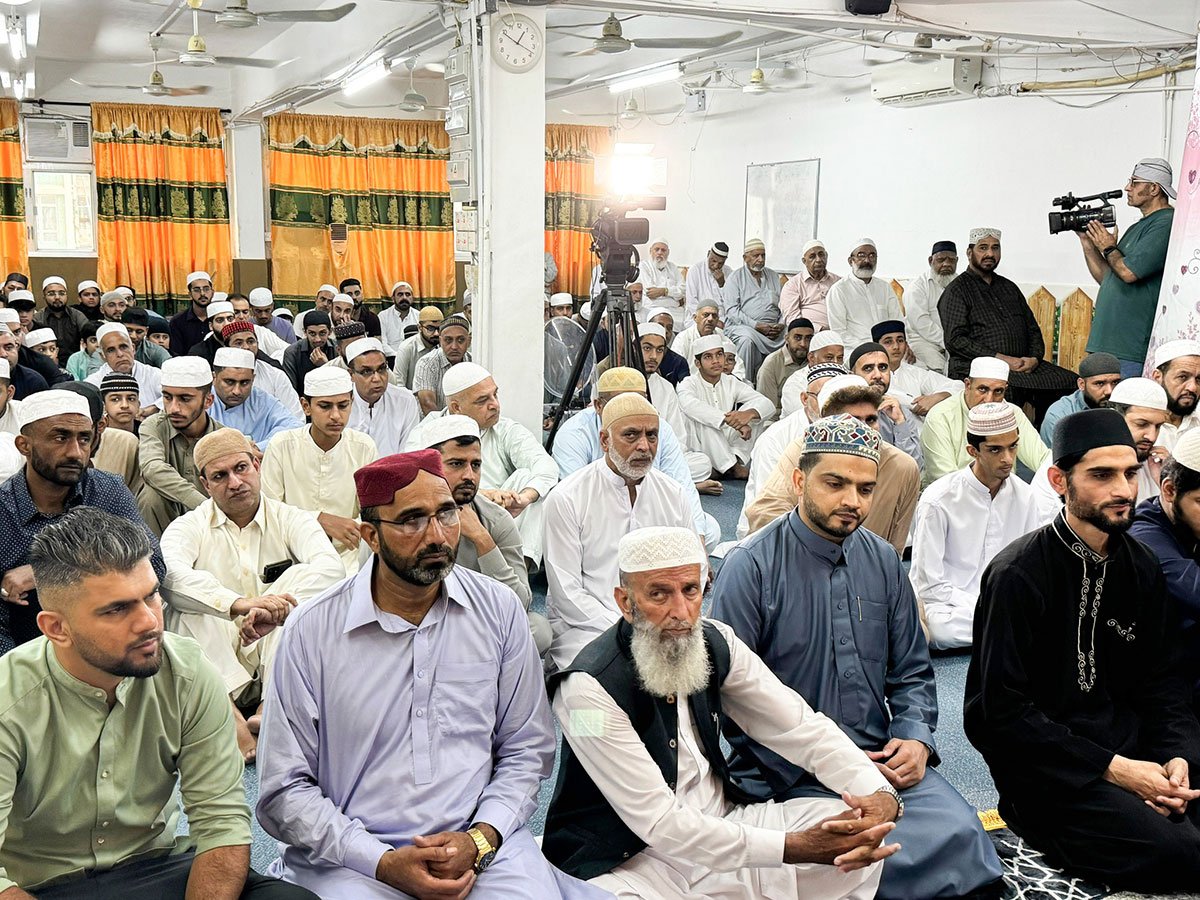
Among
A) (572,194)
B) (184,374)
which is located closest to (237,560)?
(184,374)

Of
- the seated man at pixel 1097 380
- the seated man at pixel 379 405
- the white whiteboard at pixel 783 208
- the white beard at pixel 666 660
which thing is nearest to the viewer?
the white beard at pixel 666 660

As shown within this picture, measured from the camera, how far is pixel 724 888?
7.25 ft

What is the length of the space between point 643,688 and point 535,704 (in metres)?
0.22

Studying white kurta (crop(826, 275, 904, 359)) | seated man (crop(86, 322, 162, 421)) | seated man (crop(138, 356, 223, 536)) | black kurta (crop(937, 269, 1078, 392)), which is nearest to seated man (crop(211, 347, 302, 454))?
seated man (crop(138, 356, 223, 536))

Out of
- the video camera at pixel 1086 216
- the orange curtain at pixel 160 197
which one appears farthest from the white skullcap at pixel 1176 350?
the orange curtain at pixel 160 197

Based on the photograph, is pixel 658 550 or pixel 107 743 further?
pixel 658 550

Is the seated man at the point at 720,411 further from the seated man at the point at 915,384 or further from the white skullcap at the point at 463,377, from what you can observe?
the white skullcap at the point at 463,377

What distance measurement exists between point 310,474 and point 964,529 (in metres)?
2.36

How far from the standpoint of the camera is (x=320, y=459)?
165 inches

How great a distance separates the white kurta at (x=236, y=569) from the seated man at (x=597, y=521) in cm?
66

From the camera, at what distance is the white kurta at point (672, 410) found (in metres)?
6.48

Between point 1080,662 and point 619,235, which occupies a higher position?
point 619,235

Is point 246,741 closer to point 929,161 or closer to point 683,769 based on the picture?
point 683,769

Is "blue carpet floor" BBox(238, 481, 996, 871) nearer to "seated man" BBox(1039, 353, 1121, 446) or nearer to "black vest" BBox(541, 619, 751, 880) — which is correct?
"black vest" BBox(541, 619, 751, 880)
